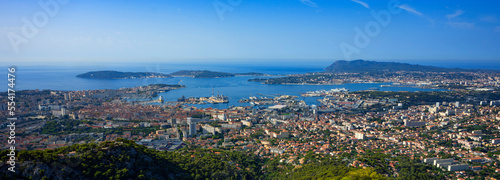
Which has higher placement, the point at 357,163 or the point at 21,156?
the point at 21,156

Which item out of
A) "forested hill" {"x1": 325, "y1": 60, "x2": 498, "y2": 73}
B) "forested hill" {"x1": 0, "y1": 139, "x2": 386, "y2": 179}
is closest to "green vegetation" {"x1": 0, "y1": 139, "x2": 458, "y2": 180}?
"forested hill" {"x1": 0, "y1": 139, "x2": 386, "y2": 179}

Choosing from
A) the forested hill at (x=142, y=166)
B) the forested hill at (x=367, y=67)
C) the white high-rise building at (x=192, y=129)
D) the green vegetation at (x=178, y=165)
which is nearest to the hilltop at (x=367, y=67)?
the forested hill at (x=367, y=67)

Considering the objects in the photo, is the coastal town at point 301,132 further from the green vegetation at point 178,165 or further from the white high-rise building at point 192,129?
the green vegetation at point 178,165

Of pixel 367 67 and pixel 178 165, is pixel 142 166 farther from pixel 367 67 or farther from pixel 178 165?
pixel 367 67

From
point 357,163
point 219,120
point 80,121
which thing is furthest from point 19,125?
point 357,163

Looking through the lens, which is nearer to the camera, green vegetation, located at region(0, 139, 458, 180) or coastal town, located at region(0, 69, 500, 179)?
green vegetation, located at region(0, 139, 458, 180)

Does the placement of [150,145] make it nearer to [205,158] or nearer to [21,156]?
[205,158]

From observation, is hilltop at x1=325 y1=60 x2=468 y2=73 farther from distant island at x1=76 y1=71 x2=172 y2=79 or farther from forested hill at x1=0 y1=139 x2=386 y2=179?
forested hill at x1=0 y1=139 x2=386 y2=179
